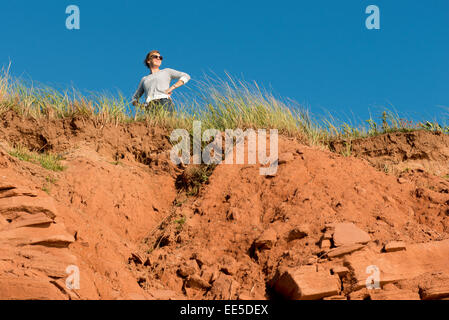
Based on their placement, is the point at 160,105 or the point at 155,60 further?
the point at 155,60

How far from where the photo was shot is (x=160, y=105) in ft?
26.3

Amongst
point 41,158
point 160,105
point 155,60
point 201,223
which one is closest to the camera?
point 201,223

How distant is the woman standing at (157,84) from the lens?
8.26 m

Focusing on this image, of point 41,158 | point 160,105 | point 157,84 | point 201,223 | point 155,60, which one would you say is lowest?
point 201,223

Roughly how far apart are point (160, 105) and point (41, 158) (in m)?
2.19

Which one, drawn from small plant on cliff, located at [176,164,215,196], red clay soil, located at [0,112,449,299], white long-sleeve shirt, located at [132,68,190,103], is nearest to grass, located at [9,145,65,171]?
red clay soil, located at [0,112,449,299]

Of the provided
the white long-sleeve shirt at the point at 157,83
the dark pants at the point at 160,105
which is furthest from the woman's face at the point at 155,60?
the dark pants at the point at 160,105

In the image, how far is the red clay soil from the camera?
176 inches

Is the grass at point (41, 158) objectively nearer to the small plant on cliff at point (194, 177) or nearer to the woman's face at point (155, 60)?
the small plant on cliff at point (194, 177)

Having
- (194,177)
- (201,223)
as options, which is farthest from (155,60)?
(201,223)

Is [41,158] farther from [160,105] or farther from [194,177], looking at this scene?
[160,105]

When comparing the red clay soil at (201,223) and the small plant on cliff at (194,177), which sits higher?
the small plant on cliff at (194,177)

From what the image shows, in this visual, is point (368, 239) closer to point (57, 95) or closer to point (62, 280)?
point (62, 280)

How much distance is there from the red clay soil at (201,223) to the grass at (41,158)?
0.12 m
